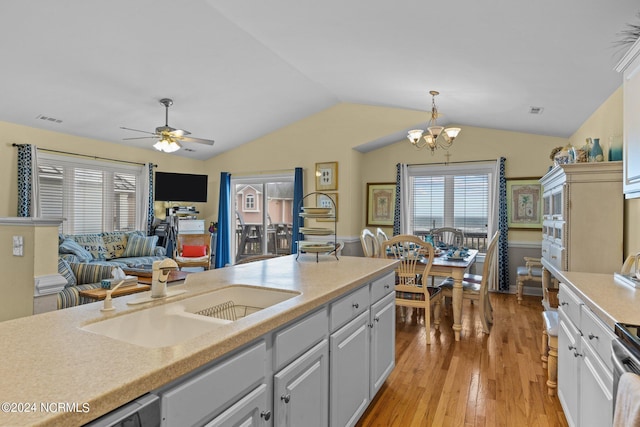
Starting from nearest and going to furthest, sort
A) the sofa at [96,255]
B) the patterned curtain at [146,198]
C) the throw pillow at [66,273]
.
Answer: the throw pillow at [66,273] < the sofa at [96,255] < the patterned curtain at [146,198]

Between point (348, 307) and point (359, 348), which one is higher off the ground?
point (348, 307)

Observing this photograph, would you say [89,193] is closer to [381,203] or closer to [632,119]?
[381,203]

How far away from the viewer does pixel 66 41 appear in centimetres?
358

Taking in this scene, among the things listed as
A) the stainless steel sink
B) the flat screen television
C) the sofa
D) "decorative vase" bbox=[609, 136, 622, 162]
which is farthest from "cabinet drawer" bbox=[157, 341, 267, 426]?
the flat screen television

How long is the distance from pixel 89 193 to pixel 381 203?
510 centimetres

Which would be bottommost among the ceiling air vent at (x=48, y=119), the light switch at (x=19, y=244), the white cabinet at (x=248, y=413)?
the white cabinet at (x=248, y=413)

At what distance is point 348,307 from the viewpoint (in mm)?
1903

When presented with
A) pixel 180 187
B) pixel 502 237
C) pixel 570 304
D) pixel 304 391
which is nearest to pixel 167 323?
pixel 304 391

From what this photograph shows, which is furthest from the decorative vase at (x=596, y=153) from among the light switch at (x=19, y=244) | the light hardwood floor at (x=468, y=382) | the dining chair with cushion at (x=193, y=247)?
the dining chair with cushion at (x=193, y=247)

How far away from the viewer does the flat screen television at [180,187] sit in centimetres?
692

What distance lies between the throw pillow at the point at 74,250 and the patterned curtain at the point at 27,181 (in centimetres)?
65

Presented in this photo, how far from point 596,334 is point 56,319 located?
6.86 feet

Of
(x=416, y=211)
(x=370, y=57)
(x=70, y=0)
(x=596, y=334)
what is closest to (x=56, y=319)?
(x=596, y=334)

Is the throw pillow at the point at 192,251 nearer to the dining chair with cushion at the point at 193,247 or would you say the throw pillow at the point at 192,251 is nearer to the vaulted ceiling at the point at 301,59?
the dining chair with cushion at the point at 193,247
